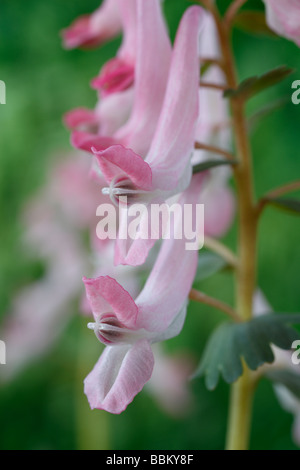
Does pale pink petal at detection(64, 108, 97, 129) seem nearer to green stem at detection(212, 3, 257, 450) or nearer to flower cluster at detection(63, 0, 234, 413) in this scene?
flower cluster at detection(63, 0, 234, 413)

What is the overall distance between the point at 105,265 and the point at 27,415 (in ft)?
2.25

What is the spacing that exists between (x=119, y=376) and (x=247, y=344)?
0.36ft

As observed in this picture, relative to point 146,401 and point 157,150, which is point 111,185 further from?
point 146,401

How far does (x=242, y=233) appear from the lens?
43 centimetres

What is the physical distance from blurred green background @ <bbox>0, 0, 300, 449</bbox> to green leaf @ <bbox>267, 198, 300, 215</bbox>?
1.88ft

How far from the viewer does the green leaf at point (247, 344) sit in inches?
14.2

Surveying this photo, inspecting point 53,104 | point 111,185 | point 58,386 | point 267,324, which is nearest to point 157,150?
point 111,185

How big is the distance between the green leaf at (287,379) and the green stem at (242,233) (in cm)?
2

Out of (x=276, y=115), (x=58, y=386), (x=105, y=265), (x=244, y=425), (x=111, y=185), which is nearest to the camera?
(x=111, y=185)

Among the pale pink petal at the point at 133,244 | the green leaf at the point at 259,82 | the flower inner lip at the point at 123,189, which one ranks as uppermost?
the green leaf at the point at 259,82

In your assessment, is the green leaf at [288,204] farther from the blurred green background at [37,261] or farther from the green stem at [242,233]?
the blurred green background at [37,261]

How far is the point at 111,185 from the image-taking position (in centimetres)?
31

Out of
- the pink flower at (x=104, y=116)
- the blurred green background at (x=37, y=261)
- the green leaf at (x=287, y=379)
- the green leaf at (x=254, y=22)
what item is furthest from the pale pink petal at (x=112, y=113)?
the blurred green background at (x=37, y=261)

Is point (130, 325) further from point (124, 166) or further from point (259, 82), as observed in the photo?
point (259, 82)
